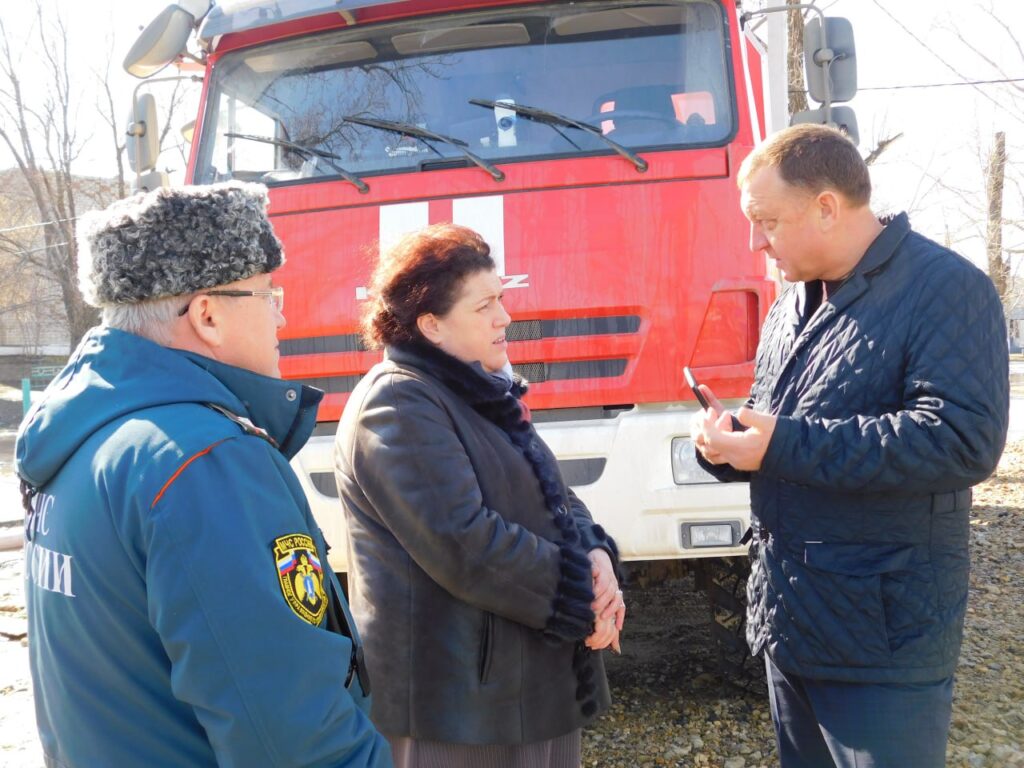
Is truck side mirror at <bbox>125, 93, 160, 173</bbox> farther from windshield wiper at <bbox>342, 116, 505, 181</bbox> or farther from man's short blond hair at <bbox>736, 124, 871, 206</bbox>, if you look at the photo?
man's short blond hair at <bbox>736, 124, 871, 206</bbox>

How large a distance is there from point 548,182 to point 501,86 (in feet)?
1.67

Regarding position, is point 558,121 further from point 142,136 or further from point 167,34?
point 142,136

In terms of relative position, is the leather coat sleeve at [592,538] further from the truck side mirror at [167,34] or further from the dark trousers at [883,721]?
the truck side mirror at [167,34]

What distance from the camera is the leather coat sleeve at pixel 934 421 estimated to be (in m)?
1.86

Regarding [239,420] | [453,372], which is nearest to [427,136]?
[453,372]

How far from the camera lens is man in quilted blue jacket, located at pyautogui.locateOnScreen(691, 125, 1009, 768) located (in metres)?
1.89

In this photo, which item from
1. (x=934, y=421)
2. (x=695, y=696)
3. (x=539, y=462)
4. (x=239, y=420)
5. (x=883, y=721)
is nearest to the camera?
(x=239, y=420)

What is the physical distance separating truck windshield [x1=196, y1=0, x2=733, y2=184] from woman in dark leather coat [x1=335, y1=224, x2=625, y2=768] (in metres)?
1.52

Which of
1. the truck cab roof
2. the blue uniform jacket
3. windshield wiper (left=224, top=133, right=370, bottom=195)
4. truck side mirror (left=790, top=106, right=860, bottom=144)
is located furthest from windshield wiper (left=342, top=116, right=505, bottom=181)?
the blue uniform jacket

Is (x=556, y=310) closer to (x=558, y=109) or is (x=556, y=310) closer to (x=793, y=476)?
(x=558, y=109)

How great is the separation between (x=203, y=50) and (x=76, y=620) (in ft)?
10.9

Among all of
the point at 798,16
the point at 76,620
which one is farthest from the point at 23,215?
the point at 76,620

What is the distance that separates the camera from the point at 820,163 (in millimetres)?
2049

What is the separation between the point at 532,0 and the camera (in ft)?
12.0
